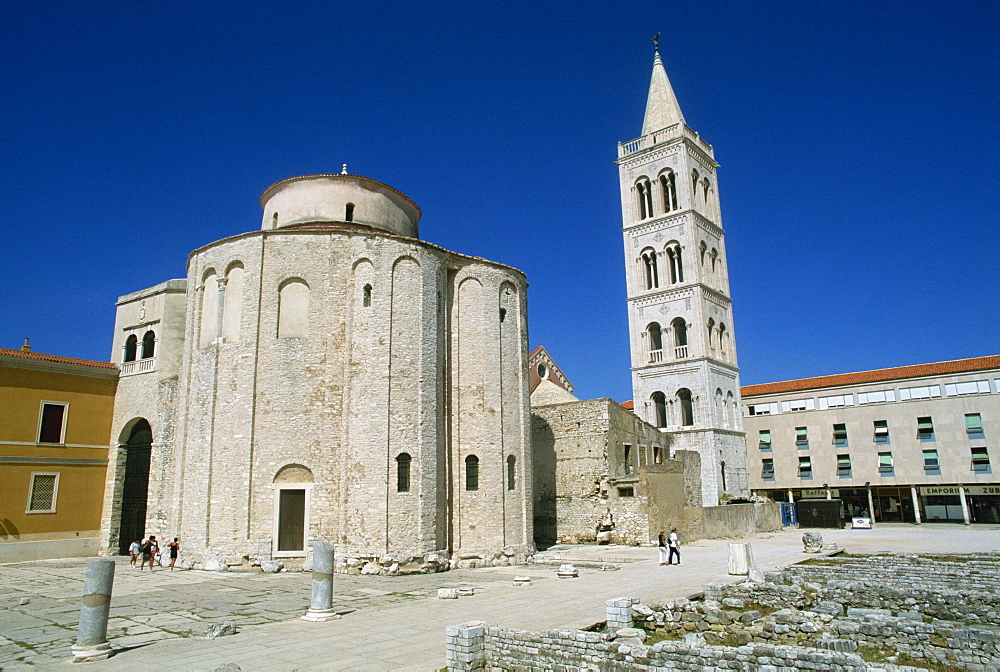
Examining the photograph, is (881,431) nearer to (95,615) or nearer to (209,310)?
(209,310)

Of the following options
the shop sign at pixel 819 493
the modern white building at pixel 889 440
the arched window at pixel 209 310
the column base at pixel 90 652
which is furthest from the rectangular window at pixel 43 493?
the shop sign at pixel 819 493

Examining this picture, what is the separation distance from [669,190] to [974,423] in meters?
26.3

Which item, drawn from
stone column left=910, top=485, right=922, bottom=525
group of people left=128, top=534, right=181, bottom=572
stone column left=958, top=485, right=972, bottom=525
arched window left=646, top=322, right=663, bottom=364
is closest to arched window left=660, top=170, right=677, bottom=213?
arched window left=646, top=322, right=663, bottom=364

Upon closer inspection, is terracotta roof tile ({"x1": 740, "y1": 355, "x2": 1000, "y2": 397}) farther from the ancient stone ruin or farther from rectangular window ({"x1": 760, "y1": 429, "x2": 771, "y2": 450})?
the ancient stone ruin

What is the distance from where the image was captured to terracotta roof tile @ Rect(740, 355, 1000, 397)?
1877 inches

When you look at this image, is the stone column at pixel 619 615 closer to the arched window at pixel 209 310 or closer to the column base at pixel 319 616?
the column base at pixel 319 616

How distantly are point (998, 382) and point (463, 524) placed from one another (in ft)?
138

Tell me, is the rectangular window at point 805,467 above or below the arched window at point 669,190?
below

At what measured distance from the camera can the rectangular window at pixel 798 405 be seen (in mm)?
52688

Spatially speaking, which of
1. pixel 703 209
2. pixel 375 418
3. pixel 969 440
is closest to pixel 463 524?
pixel 375 418

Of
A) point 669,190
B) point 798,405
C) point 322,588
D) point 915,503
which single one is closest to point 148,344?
point 322,588

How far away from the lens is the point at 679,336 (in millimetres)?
46906

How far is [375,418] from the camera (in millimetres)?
21656

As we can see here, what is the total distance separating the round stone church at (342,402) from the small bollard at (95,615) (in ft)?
32.1
